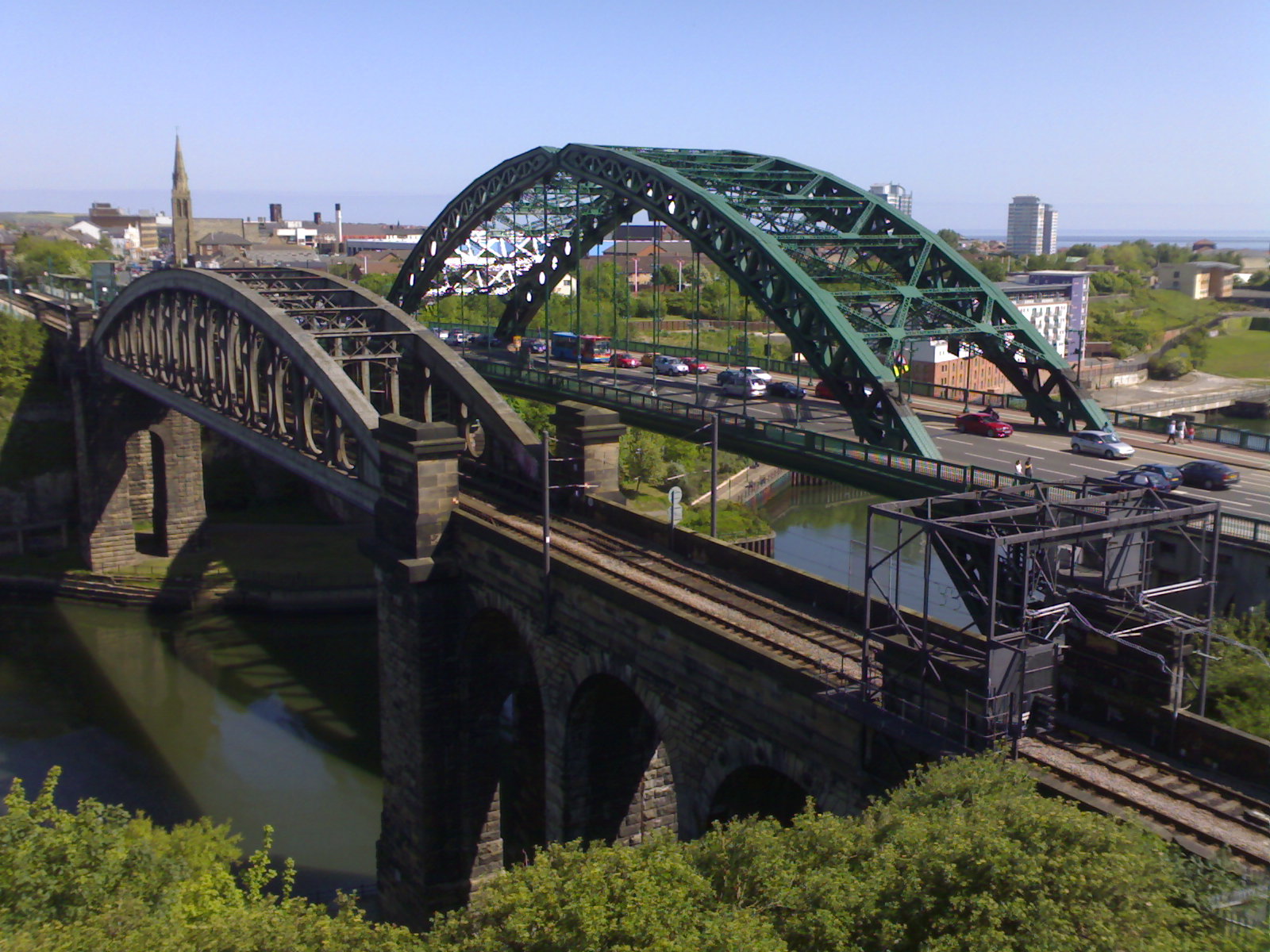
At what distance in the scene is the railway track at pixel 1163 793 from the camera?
12.9 meters

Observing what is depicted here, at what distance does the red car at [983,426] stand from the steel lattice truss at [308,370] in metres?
16.2

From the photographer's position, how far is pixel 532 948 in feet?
38.7

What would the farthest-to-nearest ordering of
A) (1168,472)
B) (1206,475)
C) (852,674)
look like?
(1206,475), (1168,472), (852,674)

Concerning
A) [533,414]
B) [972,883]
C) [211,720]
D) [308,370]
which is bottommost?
[211,720]

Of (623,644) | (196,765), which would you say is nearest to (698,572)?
(623,644)

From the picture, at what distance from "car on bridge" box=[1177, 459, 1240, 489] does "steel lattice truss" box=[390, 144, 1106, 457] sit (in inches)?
224

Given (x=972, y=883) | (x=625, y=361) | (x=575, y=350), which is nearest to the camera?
(x=972, y=883)

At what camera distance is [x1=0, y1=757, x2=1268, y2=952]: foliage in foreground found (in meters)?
10.4

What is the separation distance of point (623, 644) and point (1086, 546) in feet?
25.6

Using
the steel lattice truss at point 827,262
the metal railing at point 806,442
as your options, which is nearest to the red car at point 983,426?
the steel lattice truss at point 827,262

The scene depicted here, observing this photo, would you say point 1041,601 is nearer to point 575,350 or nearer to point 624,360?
point 624,360

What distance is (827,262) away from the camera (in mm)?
41906

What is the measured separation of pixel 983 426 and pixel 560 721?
21541mm

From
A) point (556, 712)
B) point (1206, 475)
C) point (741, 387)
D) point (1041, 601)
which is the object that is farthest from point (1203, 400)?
point (1041, 601)
